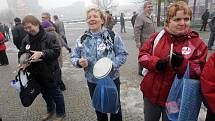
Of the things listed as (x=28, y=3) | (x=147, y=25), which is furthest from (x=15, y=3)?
(x=147, y=25)

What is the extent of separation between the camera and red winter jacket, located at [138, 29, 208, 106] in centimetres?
220

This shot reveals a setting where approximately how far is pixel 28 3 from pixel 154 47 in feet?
388

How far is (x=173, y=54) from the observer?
2.12 m

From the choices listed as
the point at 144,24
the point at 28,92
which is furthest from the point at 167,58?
the point at 144,24

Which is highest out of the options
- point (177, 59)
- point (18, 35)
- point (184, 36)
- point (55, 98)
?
point (184, 36)

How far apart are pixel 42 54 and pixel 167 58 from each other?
1.92 metres

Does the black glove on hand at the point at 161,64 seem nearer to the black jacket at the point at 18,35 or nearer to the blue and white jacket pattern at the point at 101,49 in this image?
the blue and white jacket pattern at the point at 101,49

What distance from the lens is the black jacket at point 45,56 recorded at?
12.2ft

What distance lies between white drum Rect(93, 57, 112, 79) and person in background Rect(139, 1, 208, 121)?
0.42m

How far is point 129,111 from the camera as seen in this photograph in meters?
4.51

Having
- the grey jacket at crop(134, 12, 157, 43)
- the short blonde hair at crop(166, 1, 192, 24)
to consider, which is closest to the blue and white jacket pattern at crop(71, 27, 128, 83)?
the short blonde hair at crop(166, 1, 192, 24)

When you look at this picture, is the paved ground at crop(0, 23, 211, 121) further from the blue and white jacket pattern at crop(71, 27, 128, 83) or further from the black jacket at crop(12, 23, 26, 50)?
the blue and white jacket pattern at crop(71, 27, 128, 83)

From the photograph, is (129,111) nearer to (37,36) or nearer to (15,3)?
(37,36)

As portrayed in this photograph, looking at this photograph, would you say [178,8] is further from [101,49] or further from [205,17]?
[205,17]
